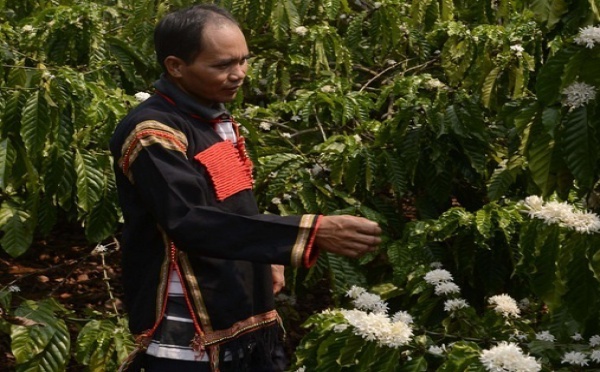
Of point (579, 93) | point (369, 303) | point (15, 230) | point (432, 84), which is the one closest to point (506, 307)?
point (369, 303)

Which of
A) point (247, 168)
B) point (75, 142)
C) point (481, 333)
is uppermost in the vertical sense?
point (247, 168)

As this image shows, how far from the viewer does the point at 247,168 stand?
294 cm

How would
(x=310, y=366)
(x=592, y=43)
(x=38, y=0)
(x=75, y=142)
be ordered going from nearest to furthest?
(x=592, y=43) < (x=310, y=366) < (x=75, y=142) < (x=38, y=0)

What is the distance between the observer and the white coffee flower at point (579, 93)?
270 centimetres

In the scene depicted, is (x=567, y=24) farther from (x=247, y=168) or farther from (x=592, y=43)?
(x=247, y=168)

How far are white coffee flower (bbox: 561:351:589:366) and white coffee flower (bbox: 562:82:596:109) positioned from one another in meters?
0.65

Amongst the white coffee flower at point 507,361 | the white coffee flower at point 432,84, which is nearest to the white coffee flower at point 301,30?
the white coffee flower at point 432,84

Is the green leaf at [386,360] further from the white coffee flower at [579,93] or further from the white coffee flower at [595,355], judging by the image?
the white coffee flower at [579,93]

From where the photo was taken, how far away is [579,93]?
8.90ft

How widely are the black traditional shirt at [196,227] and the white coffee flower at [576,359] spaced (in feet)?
2.52

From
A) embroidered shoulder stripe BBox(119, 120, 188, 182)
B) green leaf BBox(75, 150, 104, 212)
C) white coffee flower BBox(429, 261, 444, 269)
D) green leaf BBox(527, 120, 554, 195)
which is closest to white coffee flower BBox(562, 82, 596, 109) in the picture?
green leaf BBox(527, 120, 554, 195)

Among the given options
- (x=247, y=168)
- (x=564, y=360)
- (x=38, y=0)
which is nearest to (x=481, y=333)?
(x=564, y=360)

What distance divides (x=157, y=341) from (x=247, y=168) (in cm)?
53

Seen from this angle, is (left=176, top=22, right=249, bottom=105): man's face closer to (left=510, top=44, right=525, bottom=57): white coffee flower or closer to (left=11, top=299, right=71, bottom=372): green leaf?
(left=11, top=299, right=71, bottom=372): green leaf
